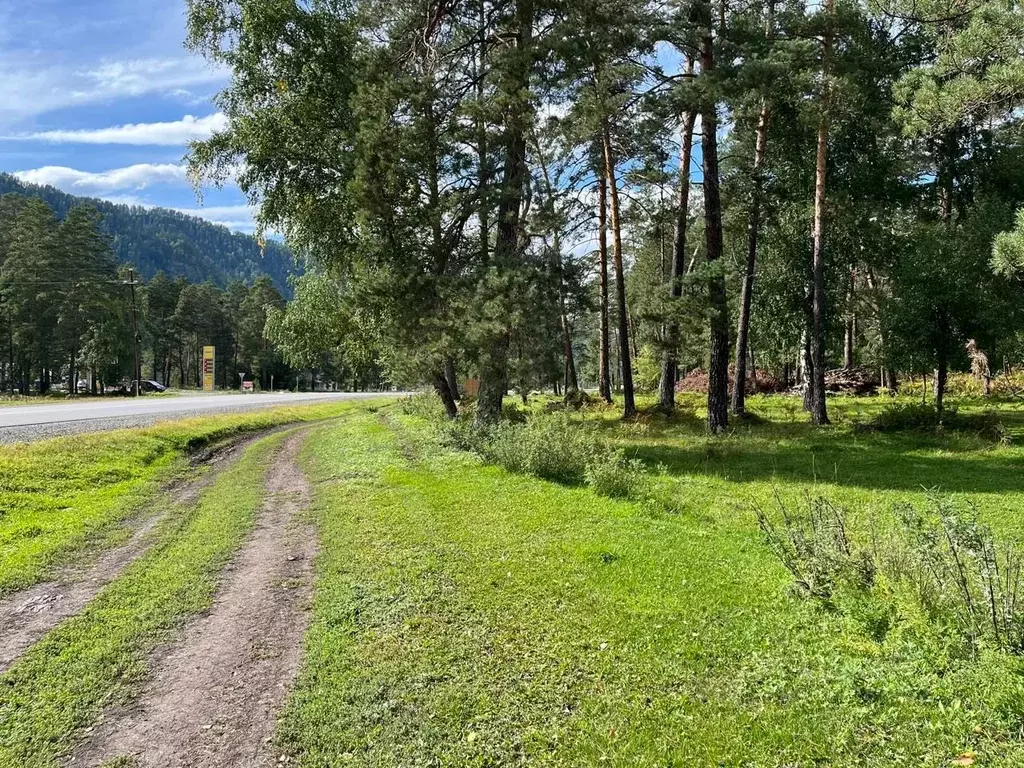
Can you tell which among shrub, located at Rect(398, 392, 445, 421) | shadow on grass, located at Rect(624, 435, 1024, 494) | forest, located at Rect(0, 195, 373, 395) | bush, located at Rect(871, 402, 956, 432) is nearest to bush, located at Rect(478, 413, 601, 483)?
shadow on grass, located at Rect(624, 435, 1024, 494)

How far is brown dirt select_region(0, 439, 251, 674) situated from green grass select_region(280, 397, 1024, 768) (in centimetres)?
198

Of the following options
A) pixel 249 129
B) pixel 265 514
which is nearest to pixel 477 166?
pixel 249 129

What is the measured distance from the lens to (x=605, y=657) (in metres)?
3.98

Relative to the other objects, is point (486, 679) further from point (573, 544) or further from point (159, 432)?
point (159, 432)

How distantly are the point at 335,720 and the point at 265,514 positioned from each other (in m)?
5.26

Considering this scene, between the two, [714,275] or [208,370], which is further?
[208,370]

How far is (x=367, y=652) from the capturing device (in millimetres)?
4164

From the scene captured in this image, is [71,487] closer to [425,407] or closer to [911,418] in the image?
[425,407]

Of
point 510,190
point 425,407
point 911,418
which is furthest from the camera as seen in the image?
point 425,407

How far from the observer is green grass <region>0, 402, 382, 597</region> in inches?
254

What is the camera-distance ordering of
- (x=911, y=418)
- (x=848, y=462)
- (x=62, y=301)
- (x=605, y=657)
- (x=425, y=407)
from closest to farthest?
(x=605, y=657) < (x=848, y=462) < (x=911, y=418) < (x=425, y=407) < (x=62, y=301)

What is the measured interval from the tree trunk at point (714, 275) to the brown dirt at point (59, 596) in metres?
11.1

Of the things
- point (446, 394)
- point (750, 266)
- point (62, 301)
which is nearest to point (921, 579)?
point (750, 266)

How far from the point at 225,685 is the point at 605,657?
2.41 m
